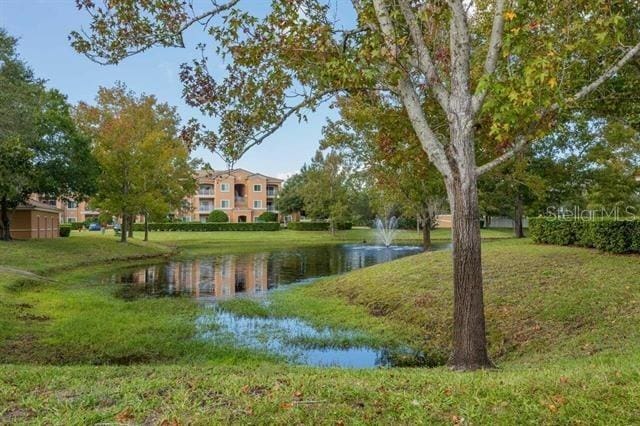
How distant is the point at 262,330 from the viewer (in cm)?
1003

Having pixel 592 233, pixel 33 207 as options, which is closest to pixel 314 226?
pixel 33 207

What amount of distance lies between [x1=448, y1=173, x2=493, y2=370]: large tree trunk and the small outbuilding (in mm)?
29148

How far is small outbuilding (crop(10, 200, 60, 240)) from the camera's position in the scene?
29562 mm

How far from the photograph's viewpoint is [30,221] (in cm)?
3006

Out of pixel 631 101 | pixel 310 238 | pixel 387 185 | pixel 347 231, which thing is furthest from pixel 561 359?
pixel 347 231

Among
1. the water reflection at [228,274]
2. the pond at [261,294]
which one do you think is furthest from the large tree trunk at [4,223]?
the water reflection at [228,274]

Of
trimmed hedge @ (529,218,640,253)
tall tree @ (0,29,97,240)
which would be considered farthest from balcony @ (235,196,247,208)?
trimmed hedge @ (529,218,640,253)

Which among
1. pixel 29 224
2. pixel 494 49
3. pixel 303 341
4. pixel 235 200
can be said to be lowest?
pixel 303 341

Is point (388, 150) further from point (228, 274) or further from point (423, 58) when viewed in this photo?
point (228, 274)

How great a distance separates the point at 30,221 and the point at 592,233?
29.0 metres

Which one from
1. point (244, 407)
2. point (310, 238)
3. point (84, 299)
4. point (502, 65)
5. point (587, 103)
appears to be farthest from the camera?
point (310, 238)

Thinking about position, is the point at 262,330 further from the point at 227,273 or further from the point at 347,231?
the point at 347,231

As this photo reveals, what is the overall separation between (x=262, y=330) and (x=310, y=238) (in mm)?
35657

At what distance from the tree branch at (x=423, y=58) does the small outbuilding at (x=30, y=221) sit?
28.6 m
